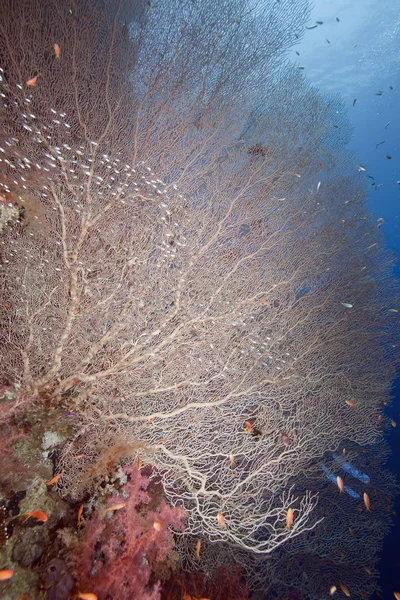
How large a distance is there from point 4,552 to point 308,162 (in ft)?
24.8

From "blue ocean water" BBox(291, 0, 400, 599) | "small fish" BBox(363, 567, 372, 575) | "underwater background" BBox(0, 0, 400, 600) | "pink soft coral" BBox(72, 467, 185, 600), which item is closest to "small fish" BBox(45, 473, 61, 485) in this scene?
"underwater background" BBox(0, 0, 400, 600)

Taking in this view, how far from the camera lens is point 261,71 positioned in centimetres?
546

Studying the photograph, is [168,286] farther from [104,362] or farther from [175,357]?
[104,362]

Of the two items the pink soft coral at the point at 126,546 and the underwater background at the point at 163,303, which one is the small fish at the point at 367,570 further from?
the pink soft coral at the point at 126,546

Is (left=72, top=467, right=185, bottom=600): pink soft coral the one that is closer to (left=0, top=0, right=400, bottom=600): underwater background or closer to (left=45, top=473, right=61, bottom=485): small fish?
(left=0, top=0, right=400, bottom=600): underwater background

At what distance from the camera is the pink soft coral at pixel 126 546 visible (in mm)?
2852

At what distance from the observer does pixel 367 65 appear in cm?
2272

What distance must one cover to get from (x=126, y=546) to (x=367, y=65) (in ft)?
104

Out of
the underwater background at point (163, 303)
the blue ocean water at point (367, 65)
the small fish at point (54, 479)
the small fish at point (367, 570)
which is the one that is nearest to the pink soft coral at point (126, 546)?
the underwater background at point (163, 303)

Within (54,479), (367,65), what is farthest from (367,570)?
(367,65)

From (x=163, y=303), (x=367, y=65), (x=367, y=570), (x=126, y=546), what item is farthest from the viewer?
Result: (x=367, y=65)

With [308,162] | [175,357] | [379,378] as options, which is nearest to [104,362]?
[175,357]

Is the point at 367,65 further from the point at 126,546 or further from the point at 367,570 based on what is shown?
the point at 126,546

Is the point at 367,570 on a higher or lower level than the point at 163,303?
lower
